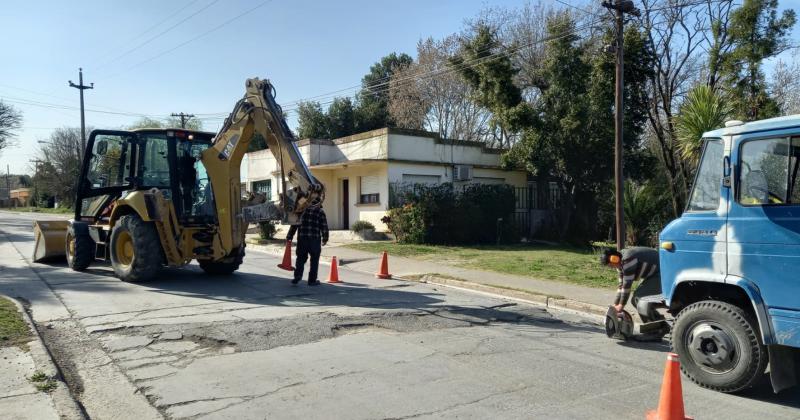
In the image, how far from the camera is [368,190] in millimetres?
23500

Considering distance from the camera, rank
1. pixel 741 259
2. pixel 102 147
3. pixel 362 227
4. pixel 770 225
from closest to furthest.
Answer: pixel 770 225
pixel 741 259
pixel 102 147
pixel 362 227

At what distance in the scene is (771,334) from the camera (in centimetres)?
496

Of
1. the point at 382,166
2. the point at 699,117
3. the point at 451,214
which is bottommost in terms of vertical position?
the point at 451,214

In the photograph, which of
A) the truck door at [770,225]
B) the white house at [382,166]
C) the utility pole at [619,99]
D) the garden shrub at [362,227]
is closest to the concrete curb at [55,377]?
the truck door at [770,225]

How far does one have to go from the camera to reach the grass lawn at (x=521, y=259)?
1306 cm

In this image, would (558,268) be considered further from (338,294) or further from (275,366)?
(275,366)

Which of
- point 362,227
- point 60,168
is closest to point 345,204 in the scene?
point 362,227

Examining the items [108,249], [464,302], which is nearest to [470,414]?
[464,302]

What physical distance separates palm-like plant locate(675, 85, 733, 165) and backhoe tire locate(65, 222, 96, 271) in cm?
1306

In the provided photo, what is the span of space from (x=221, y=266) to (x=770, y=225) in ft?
33.3

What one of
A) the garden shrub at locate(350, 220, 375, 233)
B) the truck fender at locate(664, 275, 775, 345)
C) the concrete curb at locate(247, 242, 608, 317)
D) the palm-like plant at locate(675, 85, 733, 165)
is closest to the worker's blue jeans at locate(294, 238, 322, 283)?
the concrete curb at locate(247, 242, 608, 317)

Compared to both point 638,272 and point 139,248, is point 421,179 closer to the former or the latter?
point 139,248

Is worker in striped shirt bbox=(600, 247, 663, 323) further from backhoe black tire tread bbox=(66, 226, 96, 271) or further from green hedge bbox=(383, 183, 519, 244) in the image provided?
green hedge bbox=(383, 183, 519, 244)

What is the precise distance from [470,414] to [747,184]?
3.16 m
